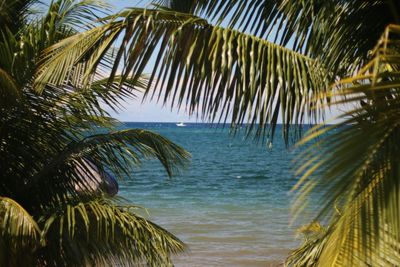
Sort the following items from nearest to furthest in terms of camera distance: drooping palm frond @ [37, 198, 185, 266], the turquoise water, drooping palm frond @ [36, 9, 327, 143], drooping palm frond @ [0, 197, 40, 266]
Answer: drooping palm frond @ [36, 9, 327, 143], drooping palm frond @ [0, 197, 40, 266], drooping palm frond @ [37, 198, 185, 266], the turquoise water

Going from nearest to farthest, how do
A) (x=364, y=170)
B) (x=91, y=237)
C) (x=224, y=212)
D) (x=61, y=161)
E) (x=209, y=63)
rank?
(x=364, y=170)
(x=209, y=63)
(x=91, y=237)
(x=61, y=161)
(x=224, y=212)

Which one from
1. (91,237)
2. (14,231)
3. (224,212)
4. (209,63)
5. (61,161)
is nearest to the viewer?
(209,63)

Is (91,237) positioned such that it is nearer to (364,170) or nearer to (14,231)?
(14,231)

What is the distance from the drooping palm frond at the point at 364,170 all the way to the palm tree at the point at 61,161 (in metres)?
2.45

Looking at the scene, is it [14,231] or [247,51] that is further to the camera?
[14,231]

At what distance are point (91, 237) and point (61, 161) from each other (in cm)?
82

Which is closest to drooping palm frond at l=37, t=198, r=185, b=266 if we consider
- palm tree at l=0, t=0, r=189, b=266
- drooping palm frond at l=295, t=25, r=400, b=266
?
palm tree at l=0, t=0, r=189, b=266

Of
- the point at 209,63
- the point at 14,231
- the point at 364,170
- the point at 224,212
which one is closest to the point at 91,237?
the point at 14,231

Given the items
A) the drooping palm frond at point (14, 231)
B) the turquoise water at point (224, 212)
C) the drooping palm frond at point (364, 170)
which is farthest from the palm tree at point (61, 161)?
the drooping palm frond at point (364, 170)

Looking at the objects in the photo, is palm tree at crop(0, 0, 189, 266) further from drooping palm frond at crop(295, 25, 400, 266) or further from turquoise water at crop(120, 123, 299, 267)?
drooping palm frond at crop(295, 25, 400, 266)

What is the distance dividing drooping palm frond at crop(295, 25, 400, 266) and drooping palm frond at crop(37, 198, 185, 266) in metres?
2.63

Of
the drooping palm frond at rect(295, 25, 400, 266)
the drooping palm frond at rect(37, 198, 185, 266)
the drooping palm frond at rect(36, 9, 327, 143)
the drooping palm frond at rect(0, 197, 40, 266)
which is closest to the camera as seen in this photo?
the drooping palm frond at rect(295, 25, 400, 266)

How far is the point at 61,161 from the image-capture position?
4.81m

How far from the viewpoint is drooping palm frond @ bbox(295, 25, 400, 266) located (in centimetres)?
168
